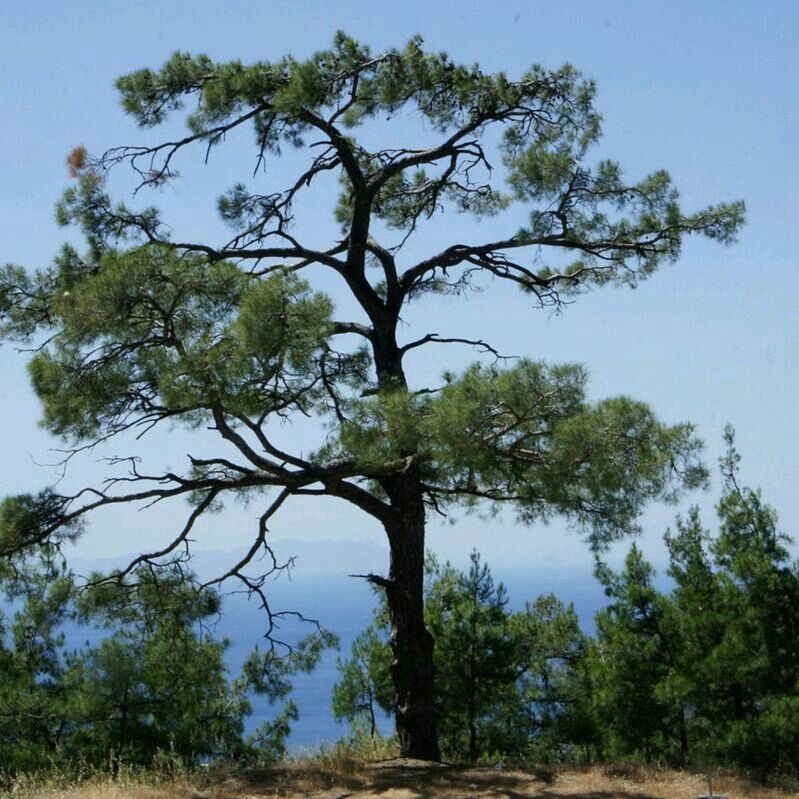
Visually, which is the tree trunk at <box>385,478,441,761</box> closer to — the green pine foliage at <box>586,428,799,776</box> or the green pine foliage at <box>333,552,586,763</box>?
the green pine foliage at <box>586,428,799,776</box>

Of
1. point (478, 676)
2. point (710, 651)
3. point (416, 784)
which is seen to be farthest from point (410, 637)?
point (478, 676)

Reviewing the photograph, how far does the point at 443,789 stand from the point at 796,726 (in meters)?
3.50

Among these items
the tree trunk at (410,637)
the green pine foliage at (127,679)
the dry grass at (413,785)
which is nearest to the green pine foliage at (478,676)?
the green pine foliage at (127,679)

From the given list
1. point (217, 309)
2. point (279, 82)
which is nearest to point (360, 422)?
point (217, 309)

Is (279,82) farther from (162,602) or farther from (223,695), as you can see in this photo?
(223,695)

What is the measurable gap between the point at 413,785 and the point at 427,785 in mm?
104

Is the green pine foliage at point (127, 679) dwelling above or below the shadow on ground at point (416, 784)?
above

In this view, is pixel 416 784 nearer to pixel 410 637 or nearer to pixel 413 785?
pixel 413 785

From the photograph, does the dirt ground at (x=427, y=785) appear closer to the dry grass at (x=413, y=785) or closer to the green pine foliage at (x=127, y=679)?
the dry grass at (x=413, y=785)

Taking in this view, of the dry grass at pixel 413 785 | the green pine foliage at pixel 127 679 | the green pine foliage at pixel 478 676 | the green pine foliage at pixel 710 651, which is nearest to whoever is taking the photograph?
the dry grass at pixel 413 785

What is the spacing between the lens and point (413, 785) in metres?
7.75

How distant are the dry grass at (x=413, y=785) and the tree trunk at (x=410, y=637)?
0.29 meters

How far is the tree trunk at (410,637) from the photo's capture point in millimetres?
8695

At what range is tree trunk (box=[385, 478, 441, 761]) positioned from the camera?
8.70 meters
